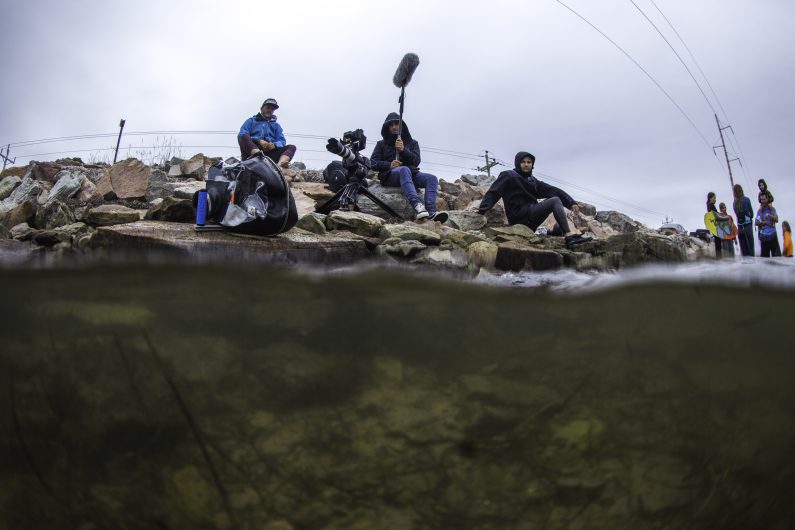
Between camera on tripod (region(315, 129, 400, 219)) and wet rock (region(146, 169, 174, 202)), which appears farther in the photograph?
wet rock (region(146, 169, 174, 202))

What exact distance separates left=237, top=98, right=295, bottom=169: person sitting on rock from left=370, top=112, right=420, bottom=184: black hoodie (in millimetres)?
1683

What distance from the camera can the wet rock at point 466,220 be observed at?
22.4ft

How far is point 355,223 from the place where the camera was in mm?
5383

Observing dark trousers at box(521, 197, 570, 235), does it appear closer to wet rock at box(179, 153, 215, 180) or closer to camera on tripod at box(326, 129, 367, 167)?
camera on tripod at box(326, 129, 367, 167)

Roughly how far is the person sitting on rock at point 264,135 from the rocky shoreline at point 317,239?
0.81 meters

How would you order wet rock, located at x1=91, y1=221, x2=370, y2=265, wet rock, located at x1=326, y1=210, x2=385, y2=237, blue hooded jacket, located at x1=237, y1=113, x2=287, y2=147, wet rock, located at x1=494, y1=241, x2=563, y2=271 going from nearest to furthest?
wet rock, located at x1=91, y1=221, x2=370, y2=265 → wet rock, located at x1=494, y1=241, x2=563, y2=271 → wet rock, located at x1=326, y1=210, x2=385, y2=237 → blue hooded jacket, located at x1=237, y1=113, x2=287, y2=147

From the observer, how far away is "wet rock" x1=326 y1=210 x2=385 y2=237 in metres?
5.33

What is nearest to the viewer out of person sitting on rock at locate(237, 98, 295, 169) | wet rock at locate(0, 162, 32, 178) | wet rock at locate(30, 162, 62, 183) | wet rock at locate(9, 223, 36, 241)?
wet rock at locate(9, 223, 36, 241)

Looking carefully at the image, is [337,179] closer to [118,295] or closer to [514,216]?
[514,216]

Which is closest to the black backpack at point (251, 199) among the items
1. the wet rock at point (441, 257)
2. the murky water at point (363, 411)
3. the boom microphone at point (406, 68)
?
the wet rock at point (441, 257)

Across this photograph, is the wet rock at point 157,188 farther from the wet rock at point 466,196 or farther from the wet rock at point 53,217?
the wet rock at point 466,196

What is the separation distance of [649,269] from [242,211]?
3236 millimetres

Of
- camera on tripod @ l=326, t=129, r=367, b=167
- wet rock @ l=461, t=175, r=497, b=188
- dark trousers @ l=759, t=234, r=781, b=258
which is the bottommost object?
dark trousers @ l=759, t=234, r=781, b=258

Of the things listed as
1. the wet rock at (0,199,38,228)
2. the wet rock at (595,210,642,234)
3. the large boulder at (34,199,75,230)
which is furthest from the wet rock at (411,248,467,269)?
the wet rock at (595,210,642,234)
